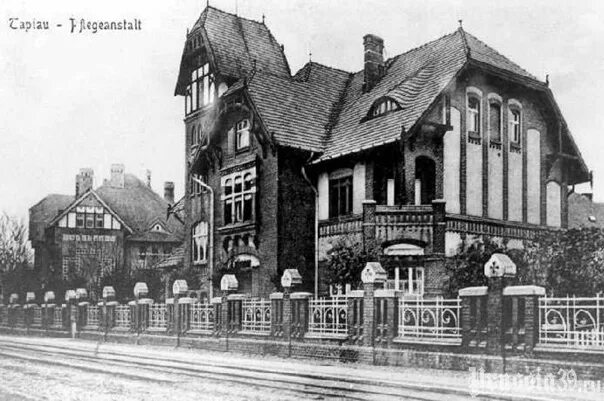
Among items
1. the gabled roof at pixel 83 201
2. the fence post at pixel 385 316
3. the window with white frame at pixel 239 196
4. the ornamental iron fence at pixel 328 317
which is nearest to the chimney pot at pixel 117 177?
the gabled roof at pixel 83 201

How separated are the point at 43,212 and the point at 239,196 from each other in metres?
41.3

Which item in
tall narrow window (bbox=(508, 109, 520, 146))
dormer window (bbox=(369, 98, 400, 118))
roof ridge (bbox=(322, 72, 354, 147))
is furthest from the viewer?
roof ridge (bbox=(322, 72, 354, 147))

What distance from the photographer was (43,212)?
65.4m

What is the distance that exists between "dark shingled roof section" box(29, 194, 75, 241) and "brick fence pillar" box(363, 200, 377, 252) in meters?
43.6

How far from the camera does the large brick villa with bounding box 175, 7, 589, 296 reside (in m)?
23.7

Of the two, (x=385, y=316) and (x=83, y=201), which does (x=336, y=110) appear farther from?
(x=83, y=201)

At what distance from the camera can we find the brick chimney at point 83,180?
2395 inches

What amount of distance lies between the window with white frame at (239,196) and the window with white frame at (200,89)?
4239 millimetres

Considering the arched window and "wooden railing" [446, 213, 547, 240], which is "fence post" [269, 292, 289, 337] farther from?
the arched window

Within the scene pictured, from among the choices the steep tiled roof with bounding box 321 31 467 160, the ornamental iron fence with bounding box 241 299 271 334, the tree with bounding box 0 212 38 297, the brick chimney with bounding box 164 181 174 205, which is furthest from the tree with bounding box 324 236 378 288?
the brick chimney with bounding box 164 181 174 205

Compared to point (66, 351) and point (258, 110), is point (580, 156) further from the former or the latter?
point (66, 351)

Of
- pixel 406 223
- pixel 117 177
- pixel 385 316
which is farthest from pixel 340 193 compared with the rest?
pixel 117 177

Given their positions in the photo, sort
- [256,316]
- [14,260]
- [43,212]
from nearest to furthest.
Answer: [256,316]
[14,260]
[43,212]

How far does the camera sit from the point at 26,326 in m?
Answer: 38.4
